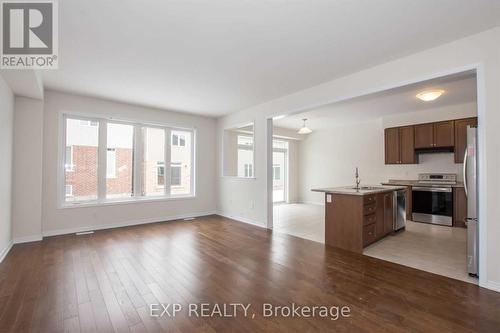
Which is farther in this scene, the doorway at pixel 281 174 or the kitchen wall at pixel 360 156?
the doorway at pixel 281 174

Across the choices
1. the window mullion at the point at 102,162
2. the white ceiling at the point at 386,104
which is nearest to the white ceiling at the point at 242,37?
the white ceiling at the point at 386,104

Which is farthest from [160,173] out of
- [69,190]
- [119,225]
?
[69,190]

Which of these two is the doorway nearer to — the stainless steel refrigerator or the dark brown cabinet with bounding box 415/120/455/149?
the dark brown cabinet with bounding box 415/120/455/149

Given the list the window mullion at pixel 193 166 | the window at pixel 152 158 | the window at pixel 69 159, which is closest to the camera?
the window at pixel 69 159

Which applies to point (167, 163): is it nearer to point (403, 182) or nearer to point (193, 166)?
point (193, 166)

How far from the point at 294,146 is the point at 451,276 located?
22.7ft

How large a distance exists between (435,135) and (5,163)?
27.8 ft

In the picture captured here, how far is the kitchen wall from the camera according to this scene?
18.8 feet

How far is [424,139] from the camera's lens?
5.77 metres

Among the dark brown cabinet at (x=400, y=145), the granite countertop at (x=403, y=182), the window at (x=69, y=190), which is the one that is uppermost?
the dark brown cabinet at (x=400, y=145)

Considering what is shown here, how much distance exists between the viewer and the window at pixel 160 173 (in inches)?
226

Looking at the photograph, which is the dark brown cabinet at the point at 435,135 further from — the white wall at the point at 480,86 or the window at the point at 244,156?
the window at the point at 244,156

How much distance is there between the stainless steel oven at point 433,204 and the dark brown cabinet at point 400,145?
0.85 metres

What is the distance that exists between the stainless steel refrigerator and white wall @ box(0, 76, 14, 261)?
5.96 m
